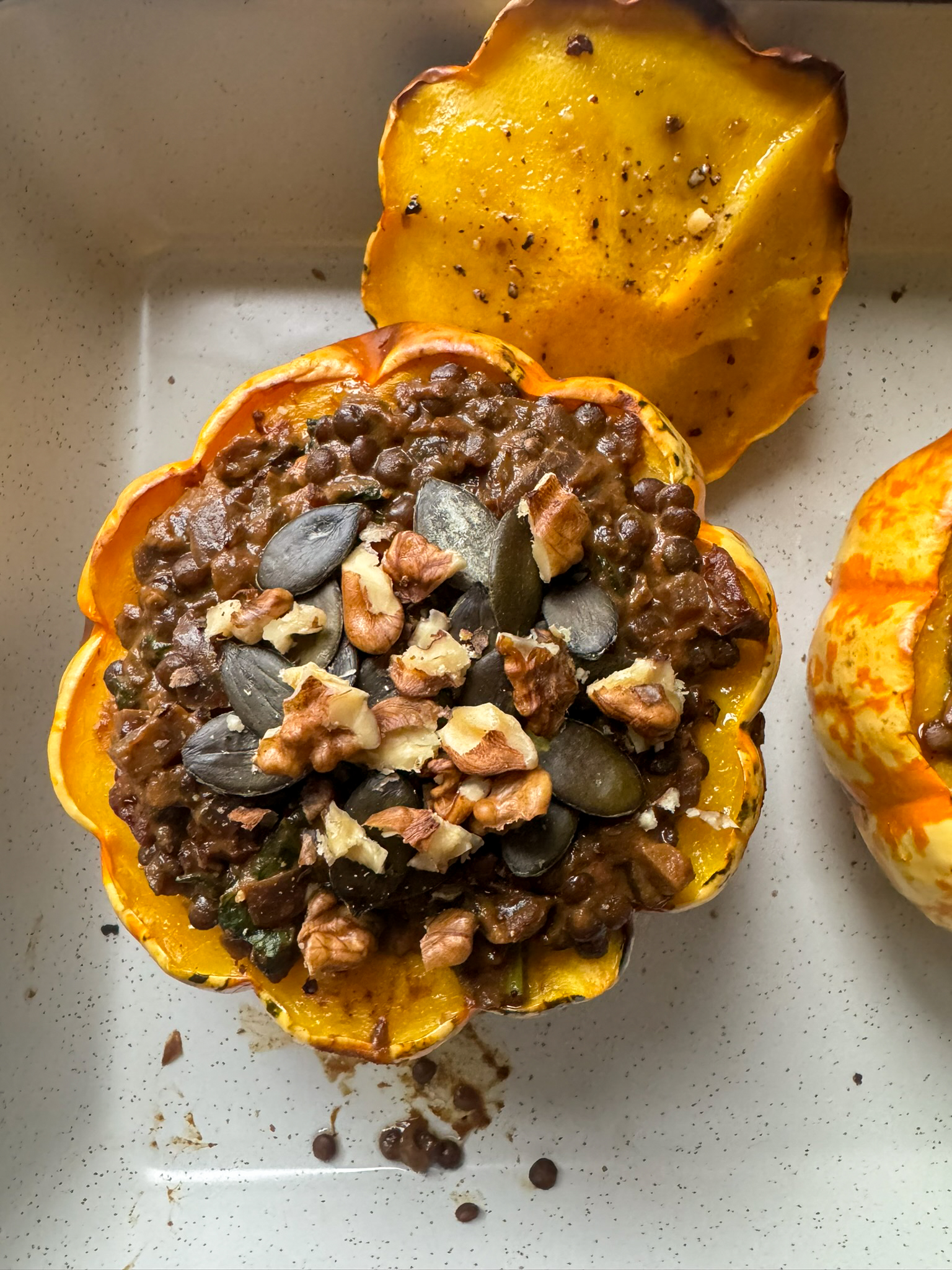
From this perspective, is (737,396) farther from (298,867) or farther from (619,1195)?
(619,1195)

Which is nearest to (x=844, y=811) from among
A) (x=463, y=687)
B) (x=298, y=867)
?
(x=463, y=687)

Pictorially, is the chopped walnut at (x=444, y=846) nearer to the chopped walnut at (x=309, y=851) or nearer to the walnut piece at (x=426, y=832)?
the walnut piece at (x=426, y=832)

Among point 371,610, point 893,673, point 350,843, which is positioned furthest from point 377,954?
point 893,673

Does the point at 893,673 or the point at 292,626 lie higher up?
the point at 292,626

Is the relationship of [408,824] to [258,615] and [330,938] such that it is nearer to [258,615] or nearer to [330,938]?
[330,938]

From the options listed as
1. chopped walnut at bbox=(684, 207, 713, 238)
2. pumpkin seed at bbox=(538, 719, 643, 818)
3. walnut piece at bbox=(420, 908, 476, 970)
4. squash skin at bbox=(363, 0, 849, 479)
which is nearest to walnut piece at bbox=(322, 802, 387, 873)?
walnut piece at bbox=(420, 908, 476, 970)
